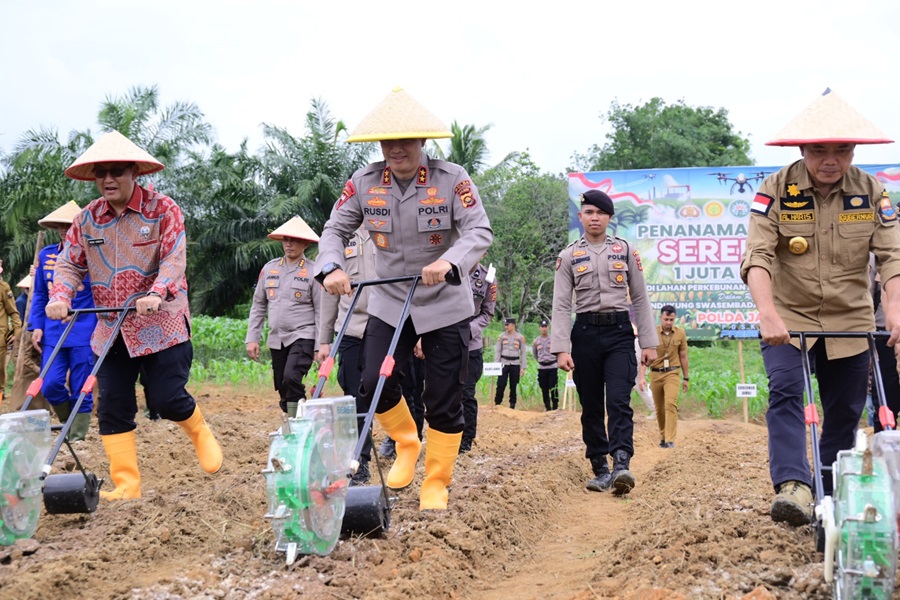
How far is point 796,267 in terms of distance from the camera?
487cm

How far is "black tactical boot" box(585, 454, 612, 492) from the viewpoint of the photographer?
8.05m

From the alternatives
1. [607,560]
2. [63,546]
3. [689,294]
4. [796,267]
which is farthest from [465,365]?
[689,294]

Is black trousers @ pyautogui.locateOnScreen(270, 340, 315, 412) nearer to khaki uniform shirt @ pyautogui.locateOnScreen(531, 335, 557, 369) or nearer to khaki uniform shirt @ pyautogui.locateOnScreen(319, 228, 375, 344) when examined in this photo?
khaki uniform shirt @ pyautogui.locateOnScreen(319, 228, 375, 344)

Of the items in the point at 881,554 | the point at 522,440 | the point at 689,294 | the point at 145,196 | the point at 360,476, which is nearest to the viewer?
the point at 881,554

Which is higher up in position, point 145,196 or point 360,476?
point 145,196

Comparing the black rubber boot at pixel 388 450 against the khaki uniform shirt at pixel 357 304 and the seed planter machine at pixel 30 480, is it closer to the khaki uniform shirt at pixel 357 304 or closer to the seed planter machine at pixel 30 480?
the khaki uniform shirt at pixel 357 304

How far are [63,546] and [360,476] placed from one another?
256cm

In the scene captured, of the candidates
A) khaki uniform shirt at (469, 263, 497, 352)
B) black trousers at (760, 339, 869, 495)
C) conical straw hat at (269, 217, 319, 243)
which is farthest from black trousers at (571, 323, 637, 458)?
conical straw hat at (269, 217, 319, 243)

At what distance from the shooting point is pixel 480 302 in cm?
1014

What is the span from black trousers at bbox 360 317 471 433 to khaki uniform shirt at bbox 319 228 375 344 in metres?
2.09

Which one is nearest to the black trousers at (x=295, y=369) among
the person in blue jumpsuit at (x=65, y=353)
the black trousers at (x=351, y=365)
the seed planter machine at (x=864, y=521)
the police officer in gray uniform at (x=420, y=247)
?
the black trousers at (x=351, y=365)

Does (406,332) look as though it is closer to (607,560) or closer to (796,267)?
(607,560)

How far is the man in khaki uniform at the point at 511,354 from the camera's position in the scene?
18.4 metres

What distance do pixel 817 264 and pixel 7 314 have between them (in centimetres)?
1079
